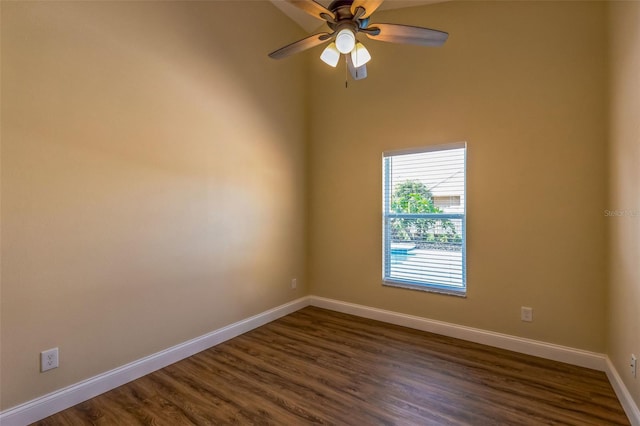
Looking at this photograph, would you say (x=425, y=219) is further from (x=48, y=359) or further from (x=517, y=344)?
(x=48, y=359)

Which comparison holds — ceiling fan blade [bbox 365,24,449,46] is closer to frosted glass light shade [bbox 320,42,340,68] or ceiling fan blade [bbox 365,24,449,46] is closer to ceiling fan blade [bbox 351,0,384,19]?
ceiling fan blade [bbox 351,0,384,19]

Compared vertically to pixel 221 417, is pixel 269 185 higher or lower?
higher

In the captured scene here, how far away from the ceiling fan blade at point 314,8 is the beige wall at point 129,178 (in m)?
1.35

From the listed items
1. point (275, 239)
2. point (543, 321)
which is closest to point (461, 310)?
point (543, 321)

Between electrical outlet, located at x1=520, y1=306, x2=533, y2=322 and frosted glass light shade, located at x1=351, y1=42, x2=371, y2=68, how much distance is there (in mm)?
2554

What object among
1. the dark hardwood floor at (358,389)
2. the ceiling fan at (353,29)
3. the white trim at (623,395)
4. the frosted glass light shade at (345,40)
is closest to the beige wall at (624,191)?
the white trim at (623,395)

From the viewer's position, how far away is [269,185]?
11.6 feet

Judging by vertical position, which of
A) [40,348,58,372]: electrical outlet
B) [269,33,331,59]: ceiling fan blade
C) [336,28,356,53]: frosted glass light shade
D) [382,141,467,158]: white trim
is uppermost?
[269,33,331,59]: ceiling fan blade

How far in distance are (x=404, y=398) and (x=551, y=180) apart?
7.14ft

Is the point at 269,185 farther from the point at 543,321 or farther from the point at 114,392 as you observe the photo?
the point at 543,321

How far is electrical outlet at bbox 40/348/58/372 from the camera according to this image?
1887mm

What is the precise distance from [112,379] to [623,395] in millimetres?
3509

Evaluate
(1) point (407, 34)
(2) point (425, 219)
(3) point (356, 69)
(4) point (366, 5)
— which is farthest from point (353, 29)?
(2) point (425, 219)

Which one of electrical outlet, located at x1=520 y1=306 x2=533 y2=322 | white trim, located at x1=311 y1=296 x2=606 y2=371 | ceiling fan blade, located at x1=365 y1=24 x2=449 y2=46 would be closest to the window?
white trim, located at x1=311 y1=296 x2=606 y2=371
